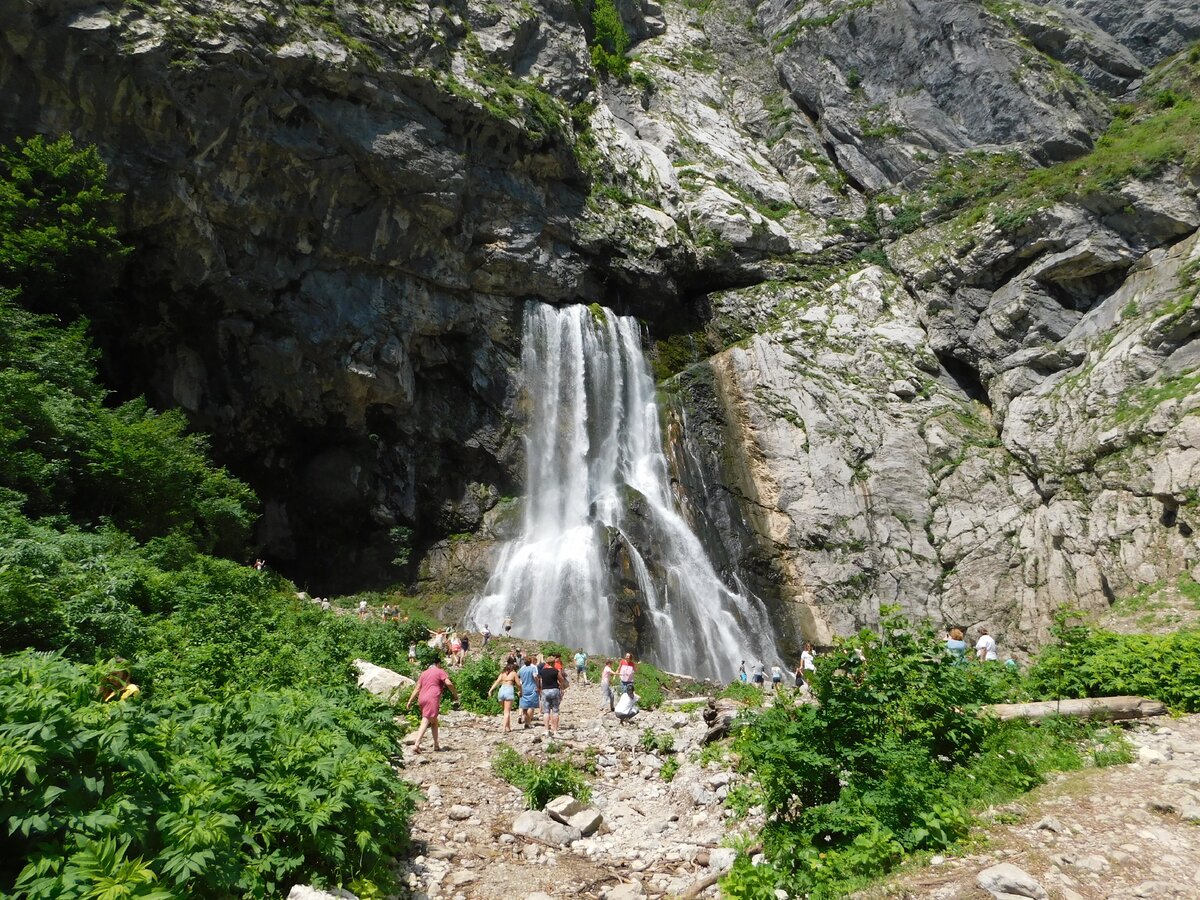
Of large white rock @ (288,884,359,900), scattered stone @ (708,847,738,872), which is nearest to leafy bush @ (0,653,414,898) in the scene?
large white rock @ (288,884,359,900)

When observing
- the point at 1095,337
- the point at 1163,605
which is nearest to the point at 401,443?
the point at 1163,605

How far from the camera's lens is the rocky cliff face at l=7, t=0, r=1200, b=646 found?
846 inches

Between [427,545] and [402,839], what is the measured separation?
22.1 m

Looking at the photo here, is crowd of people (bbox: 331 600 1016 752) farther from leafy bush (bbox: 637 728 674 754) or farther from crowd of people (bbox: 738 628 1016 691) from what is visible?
leafy bush (bbox: 637 728 674 754)

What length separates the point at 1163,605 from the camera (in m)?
17.5

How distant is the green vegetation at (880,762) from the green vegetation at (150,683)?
297 cm

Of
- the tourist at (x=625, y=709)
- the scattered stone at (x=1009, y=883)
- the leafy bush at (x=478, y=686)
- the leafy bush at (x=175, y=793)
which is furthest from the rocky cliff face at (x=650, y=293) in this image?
the leafy bush at (x=175, y=793)

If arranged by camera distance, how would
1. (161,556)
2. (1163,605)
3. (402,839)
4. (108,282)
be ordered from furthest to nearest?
(108,282)
(1163,605)
(161,556)
(402,839)

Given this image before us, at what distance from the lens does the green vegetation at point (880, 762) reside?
4668mm

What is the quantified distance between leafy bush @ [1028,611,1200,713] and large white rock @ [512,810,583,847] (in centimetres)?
544

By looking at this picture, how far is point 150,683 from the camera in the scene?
266 inches

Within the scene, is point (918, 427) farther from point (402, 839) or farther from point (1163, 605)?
point (402, 839)

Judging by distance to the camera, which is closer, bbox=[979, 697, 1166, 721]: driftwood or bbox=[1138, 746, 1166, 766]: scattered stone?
bbox=[1138, 746, 1166, 766]: scattered stone

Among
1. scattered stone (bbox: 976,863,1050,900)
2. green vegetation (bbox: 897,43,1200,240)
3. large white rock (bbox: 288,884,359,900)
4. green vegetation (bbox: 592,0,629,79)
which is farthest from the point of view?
green vegetation (bbox: 592,0,629,79)
